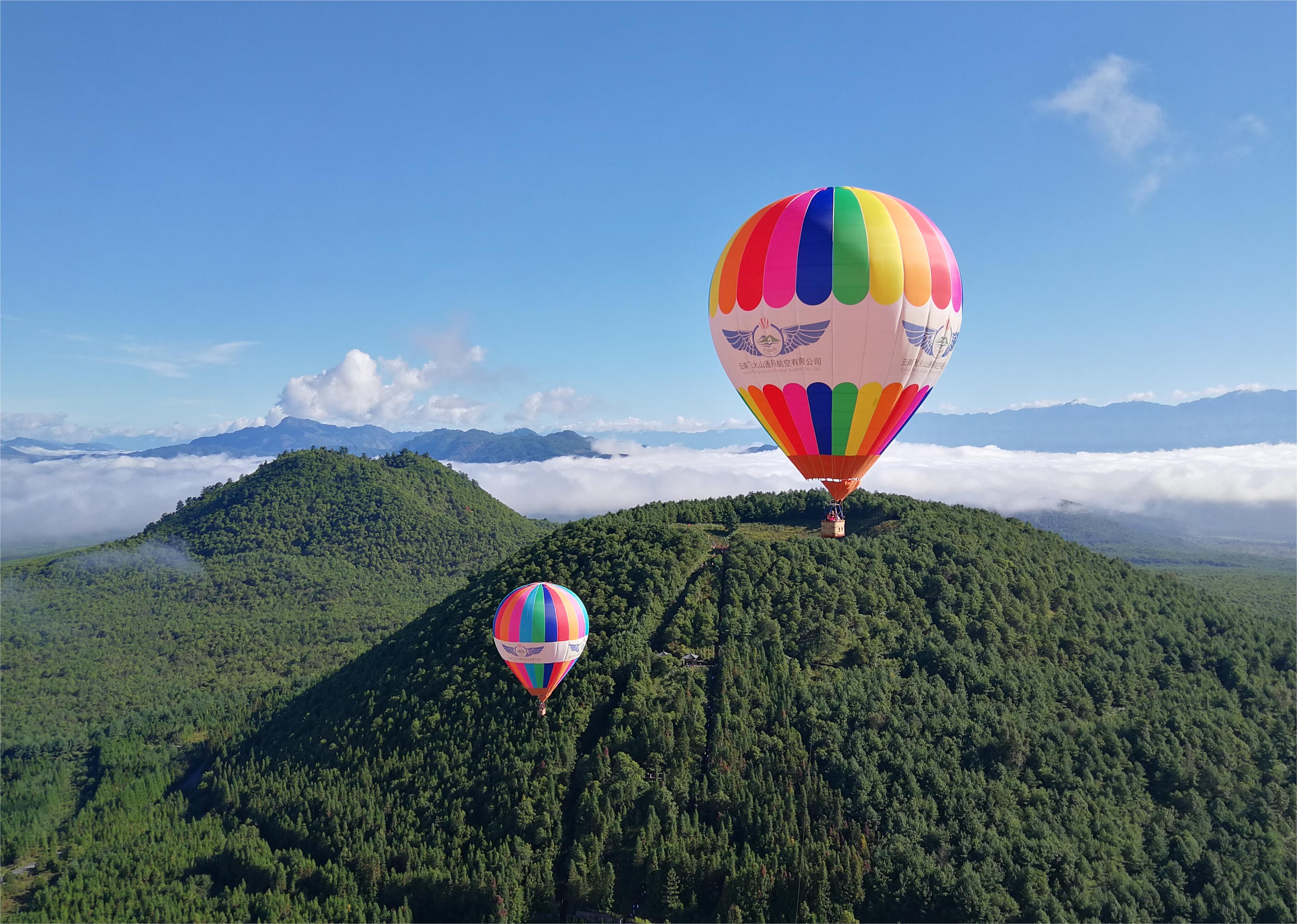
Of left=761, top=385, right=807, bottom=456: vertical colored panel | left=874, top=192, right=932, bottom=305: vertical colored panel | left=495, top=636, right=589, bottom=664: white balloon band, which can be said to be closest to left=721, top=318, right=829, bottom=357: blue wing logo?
left=761, top=385, right=807, bottom=456: vertical colored panel

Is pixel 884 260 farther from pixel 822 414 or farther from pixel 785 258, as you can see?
pixel 822 414

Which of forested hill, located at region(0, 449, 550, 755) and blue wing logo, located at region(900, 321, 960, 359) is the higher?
blue wing logo, located at region(900, 321, 960, 359)

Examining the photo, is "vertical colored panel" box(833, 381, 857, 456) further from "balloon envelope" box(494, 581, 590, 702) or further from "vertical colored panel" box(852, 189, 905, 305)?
"balloon envelope" box(494, 581, 590, 702)

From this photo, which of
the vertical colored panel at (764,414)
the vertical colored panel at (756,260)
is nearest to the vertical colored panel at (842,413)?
the vertical colored panel at (764,414)

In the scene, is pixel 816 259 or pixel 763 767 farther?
pixel 763 767

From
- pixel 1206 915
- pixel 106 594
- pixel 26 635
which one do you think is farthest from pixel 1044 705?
pixel 106 594

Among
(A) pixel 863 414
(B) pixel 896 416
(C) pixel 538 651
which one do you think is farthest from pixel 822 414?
(C) pixel 538 651

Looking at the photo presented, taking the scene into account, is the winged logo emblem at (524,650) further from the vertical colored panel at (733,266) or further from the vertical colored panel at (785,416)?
the vertical colored panel at (733,266)
